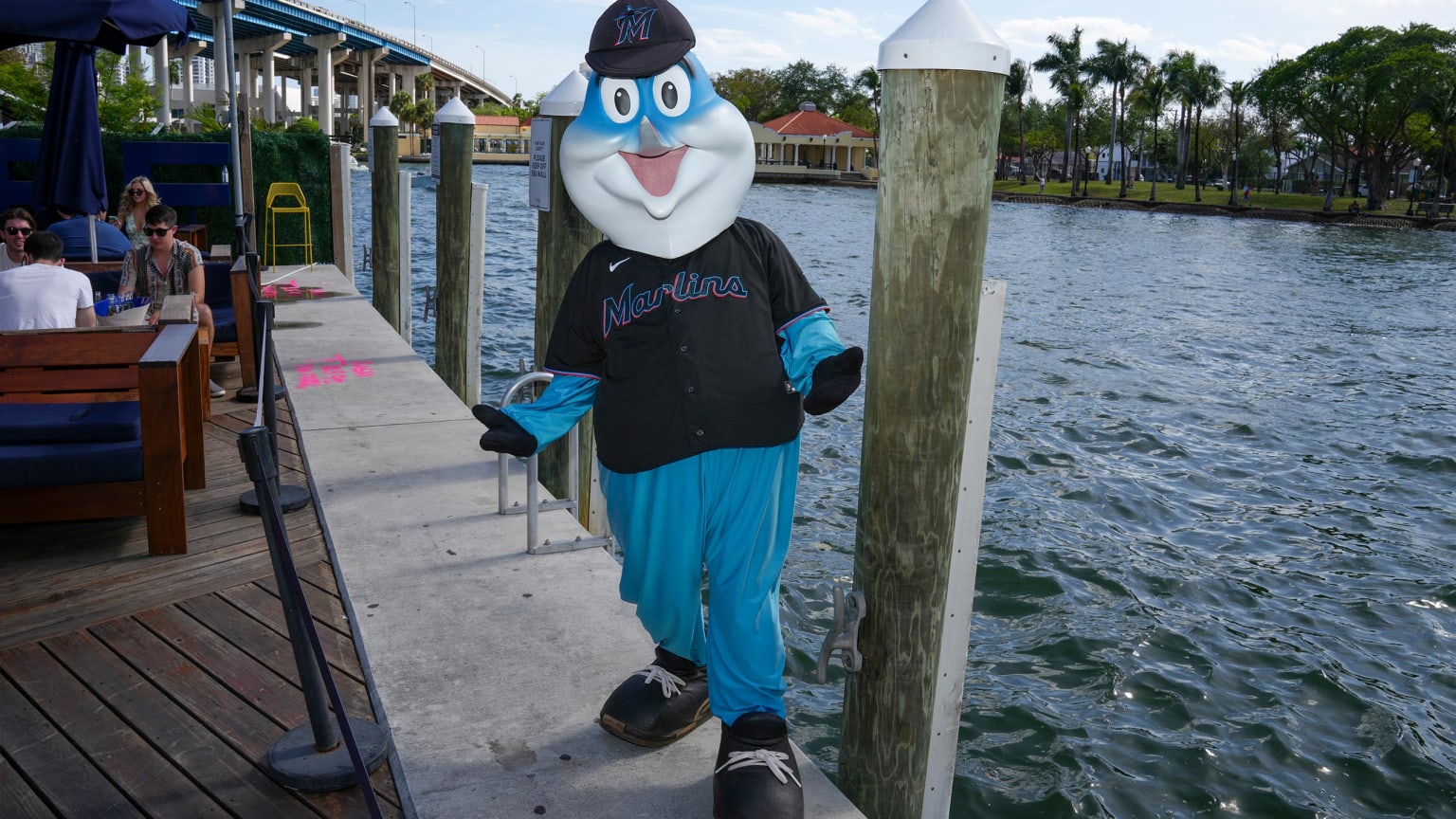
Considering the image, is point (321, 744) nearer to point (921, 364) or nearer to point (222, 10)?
point (921, 364)

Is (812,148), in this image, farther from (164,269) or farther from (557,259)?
(557,259)

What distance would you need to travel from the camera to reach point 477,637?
13.0 ft

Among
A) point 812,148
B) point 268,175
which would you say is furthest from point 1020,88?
point 268,175

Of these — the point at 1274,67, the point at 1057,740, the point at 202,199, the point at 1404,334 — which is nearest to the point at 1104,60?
the point at 1274,67

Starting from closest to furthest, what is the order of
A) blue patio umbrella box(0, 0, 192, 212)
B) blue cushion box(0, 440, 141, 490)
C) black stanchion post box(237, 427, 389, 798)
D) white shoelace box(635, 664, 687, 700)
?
1. black stanchion post box(237, 427, 389, 798)
2. white shoelace box(635, 664, 687, 700)
3. blue cushion box(0, 440, 141, 490)
4. blue patio umbrella box(0, 0, 192, 212)

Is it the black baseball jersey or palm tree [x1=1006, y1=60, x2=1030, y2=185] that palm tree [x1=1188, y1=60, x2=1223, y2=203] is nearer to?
palm tree [x1=1006, y1=60, x2=1030, y2=185]

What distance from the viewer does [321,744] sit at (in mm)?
3121

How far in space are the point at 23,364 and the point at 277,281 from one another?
6705 mm

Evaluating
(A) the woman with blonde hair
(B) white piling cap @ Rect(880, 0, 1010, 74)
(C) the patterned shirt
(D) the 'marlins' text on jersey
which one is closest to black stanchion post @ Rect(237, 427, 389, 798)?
(D) the 'marlins' text on jersey

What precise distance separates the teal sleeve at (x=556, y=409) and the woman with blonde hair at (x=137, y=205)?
22.8 ft

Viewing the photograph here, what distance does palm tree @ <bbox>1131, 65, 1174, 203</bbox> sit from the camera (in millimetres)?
70375

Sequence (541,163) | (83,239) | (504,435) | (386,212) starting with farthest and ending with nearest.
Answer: (386,212)
(83,239)
(541,163)
(504,435)

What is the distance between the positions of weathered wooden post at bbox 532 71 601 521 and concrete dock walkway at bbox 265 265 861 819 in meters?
0.40

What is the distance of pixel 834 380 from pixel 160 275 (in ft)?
19.3
